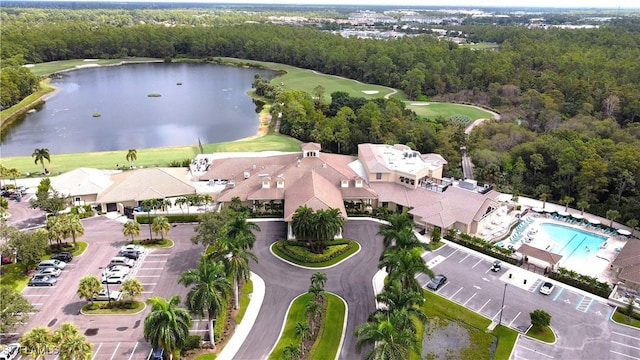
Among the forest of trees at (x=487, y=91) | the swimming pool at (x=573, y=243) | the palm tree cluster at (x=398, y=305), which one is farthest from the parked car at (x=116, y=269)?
the forest of trees at (x=487, y=91)

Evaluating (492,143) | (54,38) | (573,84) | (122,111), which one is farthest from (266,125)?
(54,38)

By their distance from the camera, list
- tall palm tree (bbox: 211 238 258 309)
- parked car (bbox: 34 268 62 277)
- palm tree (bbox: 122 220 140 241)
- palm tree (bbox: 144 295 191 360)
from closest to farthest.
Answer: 1. palm tree (bbox: 144 295 191 360)
2. tall palm tree (bbox: 211 238 258 309)
3. parked car (bbox: 34 268 62 277)
4. palm tree (bbox: 122 220 140 241)

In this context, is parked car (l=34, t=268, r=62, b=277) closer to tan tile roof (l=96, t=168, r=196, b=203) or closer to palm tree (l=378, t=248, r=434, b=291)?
tan tile roof (l=96, t=168, r=196, b=203)

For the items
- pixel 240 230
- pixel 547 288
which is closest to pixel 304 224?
pixel 240 230

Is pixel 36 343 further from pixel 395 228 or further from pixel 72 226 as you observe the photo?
pixel 395 228

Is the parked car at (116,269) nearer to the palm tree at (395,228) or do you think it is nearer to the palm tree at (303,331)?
the palm tree at (303,331)

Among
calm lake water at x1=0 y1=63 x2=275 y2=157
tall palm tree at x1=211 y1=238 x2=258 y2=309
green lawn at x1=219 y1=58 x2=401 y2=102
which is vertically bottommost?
calm lake water at x1=0 y1=63 x2=275 y2=157

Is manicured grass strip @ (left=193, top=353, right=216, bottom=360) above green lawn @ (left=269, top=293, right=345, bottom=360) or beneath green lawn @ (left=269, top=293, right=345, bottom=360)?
beneath

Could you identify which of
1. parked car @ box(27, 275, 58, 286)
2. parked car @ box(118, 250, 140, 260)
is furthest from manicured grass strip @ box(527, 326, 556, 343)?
parked car @ box(27, 275, 58, 286)
